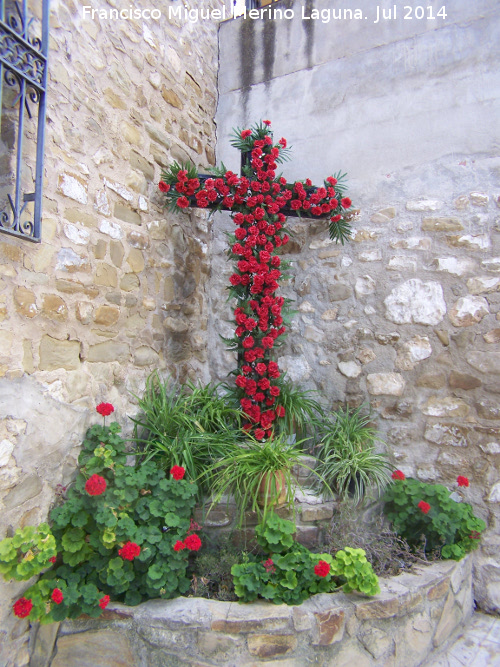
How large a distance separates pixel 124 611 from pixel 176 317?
1.84m

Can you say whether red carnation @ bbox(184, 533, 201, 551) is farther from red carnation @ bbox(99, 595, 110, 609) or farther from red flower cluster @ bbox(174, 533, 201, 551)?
red carnation @ bbox(99, 595, 110, 609)

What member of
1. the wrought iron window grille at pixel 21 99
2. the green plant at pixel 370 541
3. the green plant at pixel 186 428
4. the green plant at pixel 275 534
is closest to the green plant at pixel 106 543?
the green plant at pixel 186 428

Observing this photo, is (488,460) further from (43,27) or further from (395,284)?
(43,27)

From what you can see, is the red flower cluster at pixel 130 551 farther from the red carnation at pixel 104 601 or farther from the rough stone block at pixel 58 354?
the rough stone block at pixel 58 354

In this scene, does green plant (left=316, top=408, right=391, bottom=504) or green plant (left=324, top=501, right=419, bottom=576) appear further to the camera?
green plant (left=316, top=408, right=391, bottom=504)

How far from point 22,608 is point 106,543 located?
0.38 meters

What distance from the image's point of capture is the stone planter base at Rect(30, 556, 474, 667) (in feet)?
6.52

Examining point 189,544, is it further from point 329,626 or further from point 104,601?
point 329,626

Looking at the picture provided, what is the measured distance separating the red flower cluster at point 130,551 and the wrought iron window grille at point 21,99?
1400mm

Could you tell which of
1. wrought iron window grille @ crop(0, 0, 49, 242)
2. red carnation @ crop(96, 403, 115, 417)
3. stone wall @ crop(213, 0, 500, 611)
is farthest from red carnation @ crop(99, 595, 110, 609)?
stone wall @ crop(213, 0, 500, 611)

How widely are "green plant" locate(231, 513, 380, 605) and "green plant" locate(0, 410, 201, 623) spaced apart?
295 mm

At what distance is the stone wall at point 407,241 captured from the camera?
115 inches

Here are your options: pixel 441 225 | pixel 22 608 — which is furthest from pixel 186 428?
pixel 441 225

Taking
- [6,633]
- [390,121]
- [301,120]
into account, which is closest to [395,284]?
[390,121]
